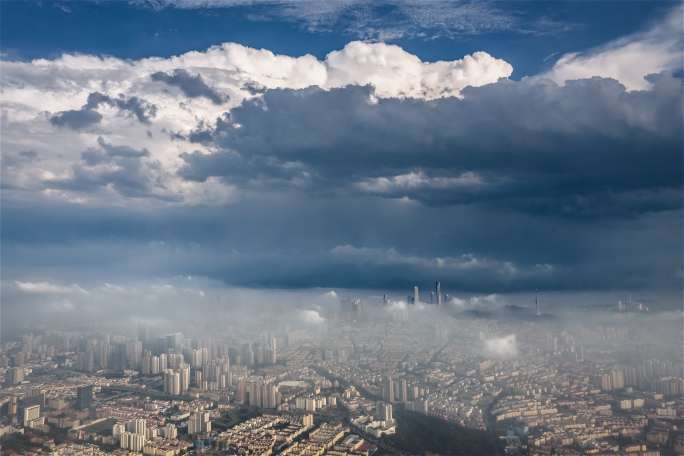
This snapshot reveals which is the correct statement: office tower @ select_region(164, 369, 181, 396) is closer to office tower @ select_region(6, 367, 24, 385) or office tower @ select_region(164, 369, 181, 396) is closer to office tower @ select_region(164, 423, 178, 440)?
office tower @ select_region(164, 423, 178, 440)

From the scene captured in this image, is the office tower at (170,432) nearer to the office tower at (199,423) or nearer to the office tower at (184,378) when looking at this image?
the office tower at (199,423)

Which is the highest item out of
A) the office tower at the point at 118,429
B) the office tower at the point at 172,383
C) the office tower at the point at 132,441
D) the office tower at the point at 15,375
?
the office tower at the point at 15,375

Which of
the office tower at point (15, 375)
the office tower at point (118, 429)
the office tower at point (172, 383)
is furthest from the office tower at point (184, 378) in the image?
the office tower at point (15, 375)

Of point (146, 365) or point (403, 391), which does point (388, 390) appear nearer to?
point (403, 391)

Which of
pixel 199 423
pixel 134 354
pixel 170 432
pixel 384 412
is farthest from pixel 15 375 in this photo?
pixel 384 412

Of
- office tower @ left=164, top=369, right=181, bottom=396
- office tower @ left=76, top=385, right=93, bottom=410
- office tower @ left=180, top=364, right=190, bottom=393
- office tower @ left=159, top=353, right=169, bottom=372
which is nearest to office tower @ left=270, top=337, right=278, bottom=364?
office tower @ left=180, top=364, right=190, bottom=393
